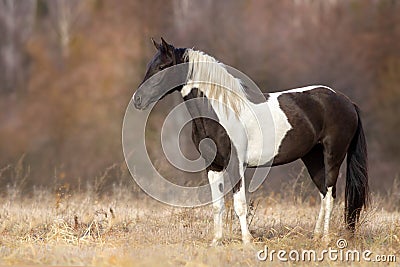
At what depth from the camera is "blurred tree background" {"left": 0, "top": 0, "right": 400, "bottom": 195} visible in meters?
20.9

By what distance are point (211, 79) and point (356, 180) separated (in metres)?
1.95

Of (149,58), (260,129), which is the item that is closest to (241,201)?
(260,129)

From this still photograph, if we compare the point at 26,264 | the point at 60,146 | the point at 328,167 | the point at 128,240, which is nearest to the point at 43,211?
the point at 128,240

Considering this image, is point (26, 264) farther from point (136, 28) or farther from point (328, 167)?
point (136, 28)

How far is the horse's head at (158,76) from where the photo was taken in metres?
6.34

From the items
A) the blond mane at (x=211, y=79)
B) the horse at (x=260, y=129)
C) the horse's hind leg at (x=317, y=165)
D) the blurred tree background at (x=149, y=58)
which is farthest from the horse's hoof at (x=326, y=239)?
the blurred tree background at (x=149, y=58)

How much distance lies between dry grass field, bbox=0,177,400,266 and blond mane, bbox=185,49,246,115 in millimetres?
1321

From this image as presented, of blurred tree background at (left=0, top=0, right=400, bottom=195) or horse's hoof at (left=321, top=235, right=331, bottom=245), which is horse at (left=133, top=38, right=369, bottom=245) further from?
blurred tree background at (left=0, top=0, right=400, bottom=195)

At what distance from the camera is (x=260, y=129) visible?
656 centimetres

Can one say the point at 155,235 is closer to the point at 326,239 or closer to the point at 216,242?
the point at 216,242

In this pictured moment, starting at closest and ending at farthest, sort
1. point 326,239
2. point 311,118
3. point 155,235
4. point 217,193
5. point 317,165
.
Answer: point 326,239 → point 217,193 → point 155,235 → point 311,118 → point 317,165

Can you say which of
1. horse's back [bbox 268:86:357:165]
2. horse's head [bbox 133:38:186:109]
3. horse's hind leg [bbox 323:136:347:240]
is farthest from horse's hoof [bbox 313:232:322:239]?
horse's head [bbox 133:38:186:109]

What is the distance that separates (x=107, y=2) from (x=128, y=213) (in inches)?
813

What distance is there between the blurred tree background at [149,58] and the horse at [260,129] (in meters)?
12.2
